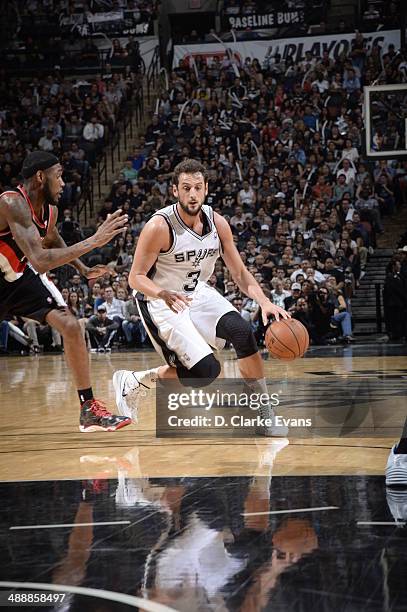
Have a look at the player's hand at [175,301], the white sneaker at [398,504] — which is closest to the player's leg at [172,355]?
the player's hand at [175,301]

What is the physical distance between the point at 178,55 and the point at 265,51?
2423 mm

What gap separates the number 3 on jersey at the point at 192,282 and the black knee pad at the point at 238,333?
1.14 feet

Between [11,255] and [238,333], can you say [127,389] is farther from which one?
[11,255]

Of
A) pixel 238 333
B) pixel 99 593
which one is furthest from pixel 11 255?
pixel 99 593

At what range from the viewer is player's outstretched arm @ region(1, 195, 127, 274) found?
5.50 meters

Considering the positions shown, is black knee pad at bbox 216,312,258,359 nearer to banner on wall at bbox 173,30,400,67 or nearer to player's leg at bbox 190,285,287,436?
player's leg at bbox 190,285,287,436

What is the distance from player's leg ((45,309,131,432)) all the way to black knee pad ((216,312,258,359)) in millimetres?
883

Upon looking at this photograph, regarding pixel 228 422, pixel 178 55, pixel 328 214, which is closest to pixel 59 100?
pixel 178 55

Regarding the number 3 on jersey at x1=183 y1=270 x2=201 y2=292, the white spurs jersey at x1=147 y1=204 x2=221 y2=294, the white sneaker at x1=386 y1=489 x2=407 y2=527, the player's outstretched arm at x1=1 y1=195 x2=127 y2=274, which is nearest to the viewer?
the white sneaker at x1=386 y1=489 x2=407 y2=527

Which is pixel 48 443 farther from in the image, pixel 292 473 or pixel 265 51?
pixel 265 51

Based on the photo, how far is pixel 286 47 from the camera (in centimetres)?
2238

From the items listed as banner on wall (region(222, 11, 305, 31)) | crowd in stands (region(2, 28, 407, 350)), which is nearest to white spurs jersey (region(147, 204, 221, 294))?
crowd in stands (region(2, 28, 407, 350))

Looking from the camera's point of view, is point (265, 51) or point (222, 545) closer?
point (222, 545)

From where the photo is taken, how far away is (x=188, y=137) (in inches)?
827
